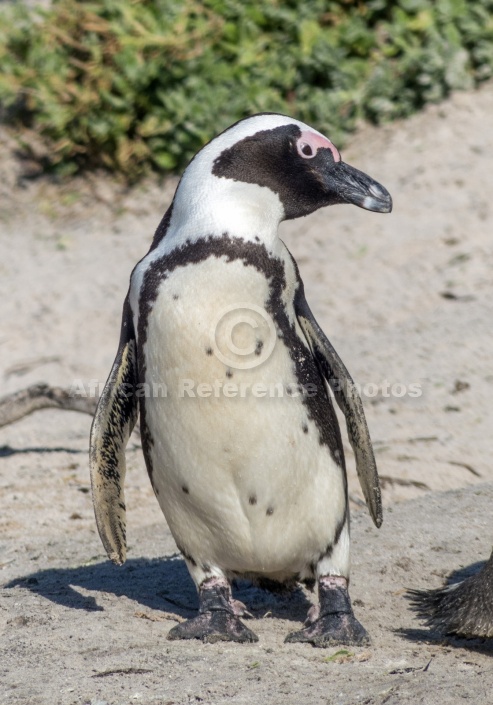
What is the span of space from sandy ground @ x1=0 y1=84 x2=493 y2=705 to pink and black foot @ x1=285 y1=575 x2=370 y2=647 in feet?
0.16

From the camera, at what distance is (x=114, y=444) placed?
3.41 meters

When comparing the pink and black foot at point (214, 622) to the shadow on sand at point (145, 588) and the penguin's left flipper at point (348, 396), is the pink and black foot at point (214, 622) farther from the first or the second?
the penguin's left flipper at point (348, 396)

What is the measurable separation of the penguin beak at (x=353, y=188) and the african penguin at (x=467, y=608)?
108 cm

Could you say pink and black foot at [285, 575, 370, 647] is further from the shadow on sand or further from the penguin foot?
the shadow on sand

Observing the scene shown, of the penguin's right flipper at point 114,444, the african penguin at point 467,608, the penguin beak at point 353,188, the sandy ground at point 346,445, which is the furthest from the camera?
the penguin's right flipper at point 114,444

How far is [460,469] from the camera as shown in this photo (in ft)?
16.0

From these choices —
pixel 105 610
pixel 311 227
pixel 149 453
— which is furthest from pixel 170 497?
pixel 311 227

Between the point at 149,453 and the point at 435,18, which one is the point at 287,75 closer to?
the point at 435,18

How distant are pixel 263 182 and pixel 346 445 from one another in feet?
7.87

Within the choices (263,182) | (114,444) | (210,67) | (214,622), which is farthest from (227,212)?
(210,67)

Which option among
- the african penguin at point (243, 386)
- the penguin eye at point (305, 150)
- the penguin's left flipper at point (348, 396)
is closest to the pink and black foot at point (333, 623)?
the african penguin at point (243, 386)

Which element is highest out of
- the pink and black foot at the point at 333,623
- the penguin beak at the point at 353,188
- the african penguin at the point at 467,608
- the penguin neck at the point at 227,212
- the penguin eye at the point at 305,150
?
the penguin eye at the point at 305,150

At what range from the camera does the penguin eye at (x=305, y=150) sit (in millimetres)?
3205

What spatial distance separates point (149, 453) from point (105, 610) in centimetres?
51
